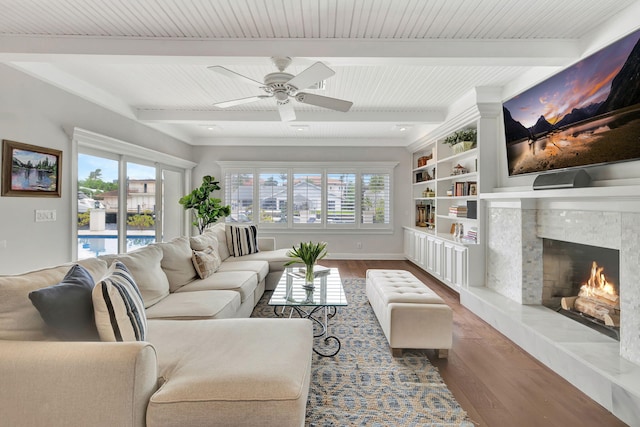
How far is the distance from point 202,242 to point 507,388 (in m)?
3.26

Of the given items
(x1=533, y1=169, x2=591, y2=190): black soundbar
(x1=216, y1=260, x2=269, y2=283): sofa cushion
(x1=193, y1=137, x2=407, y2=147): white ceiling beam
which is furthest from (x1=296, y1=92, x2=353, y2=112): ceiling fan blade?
(x1=193, y1=137, x2=407, y2=147): white ceiling beam

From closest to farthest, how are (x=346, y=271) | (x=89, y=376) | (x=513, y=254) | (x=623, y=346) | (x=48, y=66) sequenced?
(x=89, y=376) → (x=623, y=346) → (x=48, y=66) → (x=513, y=254) → (x=346, y=271)

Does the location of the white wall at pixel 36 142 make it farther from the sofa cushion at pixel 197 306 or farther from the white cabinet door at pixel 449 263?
the white cabinet door at pixel 449 263

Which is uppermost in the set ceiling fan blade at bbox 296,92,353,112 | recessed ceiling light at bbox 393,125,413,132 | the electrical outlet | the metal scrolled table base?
recessed ceiling light at bbox 393,125,413,132

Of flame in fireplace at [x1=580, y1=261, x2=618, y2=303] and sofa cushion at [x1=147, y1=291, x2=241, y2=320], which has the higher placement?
flame in fireplace at [x1=580, y1=261, x2=618, y2=303]

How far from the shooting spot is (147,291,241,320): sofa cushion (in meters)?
2.25

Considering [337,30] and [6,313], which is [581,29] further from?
[6,313]

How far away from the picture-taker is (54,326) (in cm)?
134

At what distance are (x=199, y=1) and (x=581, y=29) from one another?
298 cm

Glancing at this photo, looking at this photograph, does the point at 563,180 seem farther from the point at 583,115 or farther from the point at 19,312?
the point at 19,312

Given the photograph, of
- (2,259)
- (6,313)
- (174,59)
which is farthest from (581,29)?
(2,259)

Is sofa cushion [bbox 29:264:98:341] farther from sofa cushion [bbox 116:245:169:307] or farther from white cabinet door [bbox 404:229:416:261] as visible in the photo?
white cabinet door [bbox 404:229:416:261]

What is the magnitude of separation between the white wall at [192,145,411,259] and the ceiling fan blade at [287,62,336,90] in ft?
13.8

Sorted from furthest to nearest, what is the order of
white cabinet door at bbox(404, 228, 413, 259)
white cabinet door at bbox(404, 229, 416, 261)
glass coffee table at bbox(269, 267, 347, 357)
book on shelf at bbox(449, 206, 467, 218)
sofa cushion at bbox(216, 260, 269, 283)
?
white cabinet door at bbox(404, 228, 413, 259)
white cabinet door at bbox(404, 229, 416, 261)
book on shelf at bbox(449, 206, 467, 218)
sofa cushion at bbox(216, 260, 269, 283)
glass coffee table at bbox(269, 267, 347, 357)
